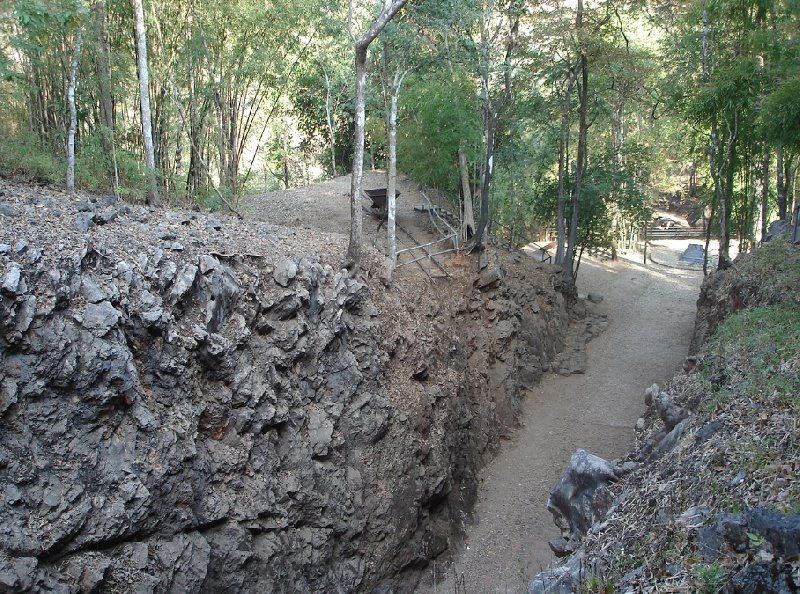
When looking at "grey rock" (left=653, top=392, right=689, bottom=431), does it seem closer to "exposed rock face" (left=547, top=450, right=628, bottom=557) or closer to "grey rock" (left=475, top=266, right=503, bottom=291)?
"exposed rock face" (left=547, top=450, right=628, bottom=557)

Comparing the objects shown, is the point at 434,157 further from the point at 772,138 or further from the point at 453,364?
the point at 772,138

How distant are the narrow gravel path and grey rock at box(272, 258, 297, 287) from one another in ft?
17.3

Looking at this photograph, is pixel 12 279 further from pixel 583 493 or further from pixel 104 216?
pixel 583 493

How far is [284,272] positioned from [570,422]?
8538 millimetres

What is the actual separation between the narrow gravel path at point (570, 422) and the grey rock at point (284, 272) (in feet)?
17.3

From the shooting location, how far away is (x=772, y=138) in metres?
9.95

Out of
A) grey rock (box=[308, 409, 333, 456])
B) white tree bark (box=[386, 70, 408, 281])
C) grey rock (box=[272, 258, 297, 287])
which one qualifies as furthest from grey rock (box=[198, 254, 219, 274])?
white tree bark (box=[386, 70, 408, 281])

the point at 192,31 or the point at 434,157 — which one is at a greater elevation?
the point at 192,31

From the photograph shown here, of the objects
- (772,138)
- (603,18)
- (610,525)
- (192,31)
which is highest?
(603,18)

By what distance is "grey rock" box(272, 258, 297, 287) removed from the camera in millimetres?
9445

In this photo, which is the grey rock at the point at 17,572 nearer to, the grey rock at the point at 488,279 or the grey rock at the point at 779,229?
the grey rock at the point at 488,279

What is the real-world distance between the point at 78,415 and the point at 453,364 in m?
8.33

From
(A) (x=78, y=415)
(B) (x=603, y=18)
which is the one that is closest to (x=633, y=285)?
(B) (x=603, y=18)

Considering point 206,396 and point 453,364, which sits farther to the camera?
point 453,364
